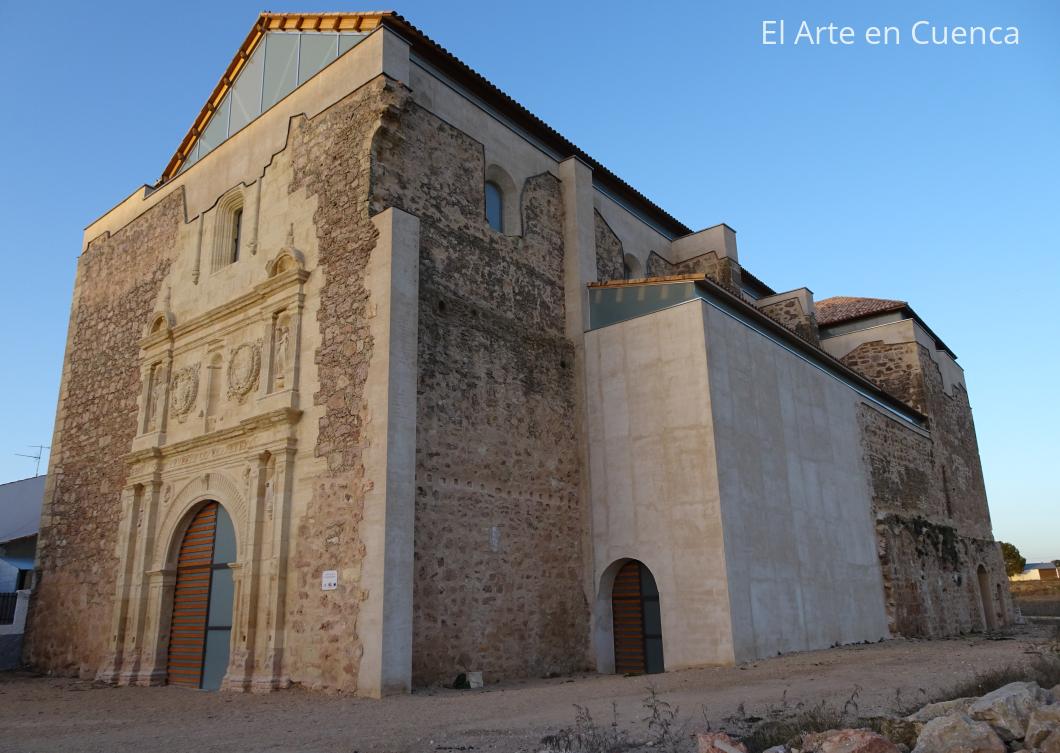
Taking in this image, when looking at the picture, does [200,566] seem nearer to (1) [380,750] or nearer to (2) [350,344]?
(2) [350,344]

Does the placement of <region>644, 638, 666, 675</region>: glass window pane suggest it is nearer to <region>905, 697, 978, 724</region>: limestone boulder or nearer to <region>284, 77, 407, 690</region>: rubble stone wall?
<region>284, 77, 407, 690</region>: rubble stone wall

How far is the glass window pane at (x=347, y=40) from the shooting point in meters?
12.9

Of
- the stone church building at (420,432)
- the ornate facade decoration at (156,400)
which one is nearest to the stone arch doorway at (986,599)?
the stone church building at (420,432)

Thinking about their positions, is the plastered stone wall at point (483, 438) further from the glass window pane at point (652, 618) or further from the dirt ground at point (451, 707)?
the glass window pane at point (652, 618)

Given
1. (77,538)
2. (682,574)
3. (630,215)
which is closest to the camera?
(682,574)

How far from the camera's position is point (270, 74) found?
579 inches

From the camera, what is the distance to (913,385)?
21766 millimetres

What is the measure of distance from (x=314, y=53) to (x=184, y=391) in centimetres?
633

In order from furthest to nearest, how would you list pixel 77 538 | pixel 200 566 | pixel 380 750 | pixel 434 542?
pixel 77 538 < pixel 200 566 < pixel 434 542 < pixel 380 750

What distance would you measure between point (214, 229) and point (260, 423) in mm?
4710

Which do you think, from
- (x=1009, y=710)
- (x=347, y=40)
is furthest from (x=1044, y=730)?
(x=347, y=40)

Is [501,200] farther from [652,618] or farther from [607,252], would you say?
[652,618]

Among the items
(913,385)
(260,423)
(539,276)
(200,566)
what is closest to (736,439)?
(539,276)

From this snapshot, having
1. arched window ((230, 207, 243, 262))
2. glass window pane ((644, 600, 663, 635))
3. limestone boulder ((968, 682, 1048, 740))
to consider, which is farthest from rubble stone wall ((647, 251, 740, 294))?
limestone boulder ((968, 682, 1048, 740))
